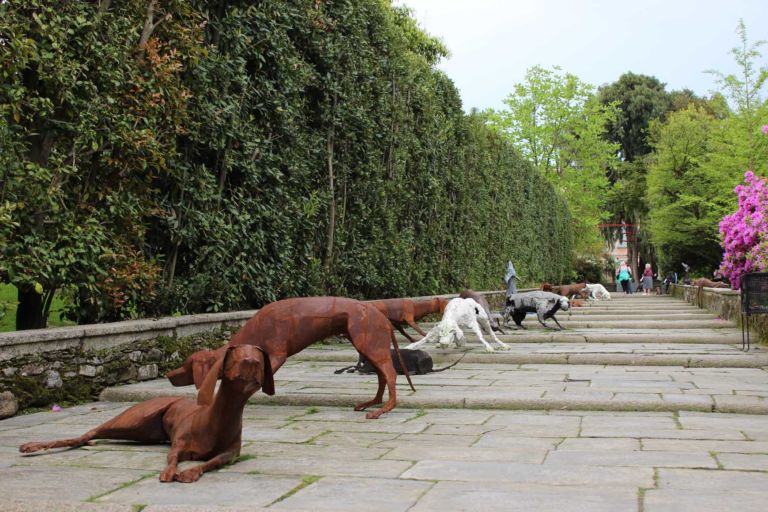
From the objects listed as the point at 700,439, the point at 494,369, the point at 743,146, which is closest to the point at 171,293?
the point at 494,369

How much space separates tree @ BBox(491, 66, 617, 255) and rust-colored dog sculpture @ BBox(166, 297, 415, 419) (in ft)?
135

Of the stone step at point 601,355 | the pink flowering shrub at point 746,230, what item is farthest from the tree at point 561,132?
the stone step at point 601,355

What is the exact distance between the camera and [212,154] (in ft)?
30.9

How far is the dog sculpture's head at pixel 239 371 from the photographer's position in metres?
3.78

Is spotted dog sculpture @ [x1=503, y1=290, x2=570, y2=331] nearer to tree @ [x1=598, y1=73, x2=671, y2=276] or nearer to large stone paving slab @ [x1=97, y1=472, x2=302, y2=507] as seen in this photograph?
large stone paving slab @ [x1=97, y1=472, x2=302, y2=507]

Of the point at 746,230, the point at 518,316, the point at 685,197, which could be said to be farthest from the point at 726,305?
the point at 685,197

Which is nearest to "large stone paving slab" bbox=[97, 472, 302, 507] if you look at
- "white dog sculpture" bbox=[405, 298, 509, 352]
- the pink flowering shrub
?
"white dog sculpture" bbox=[405, 298, 509, 352]

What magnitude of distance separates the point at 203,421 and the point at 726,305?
1394 cm

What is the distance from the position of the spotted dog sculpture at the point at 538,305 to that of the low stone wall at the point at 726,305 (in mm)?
2864

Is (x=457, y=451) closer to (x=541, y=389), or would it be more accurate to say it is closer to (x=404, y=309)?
(x=541, y=389)

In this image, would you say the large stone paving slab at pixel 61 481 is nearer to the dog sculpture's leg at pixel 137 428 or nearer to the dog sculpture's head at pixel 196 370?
the dog sculpture's leg at pixel 137 428

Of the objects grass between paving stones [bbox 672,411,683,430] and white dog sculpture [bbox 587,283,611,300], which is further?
white dog sculpture [bbox 587,283,611,300]

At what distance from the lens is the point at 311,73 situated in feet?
37.8

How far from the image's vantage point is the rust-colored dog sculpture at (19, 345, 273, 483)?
3797 millimetres
